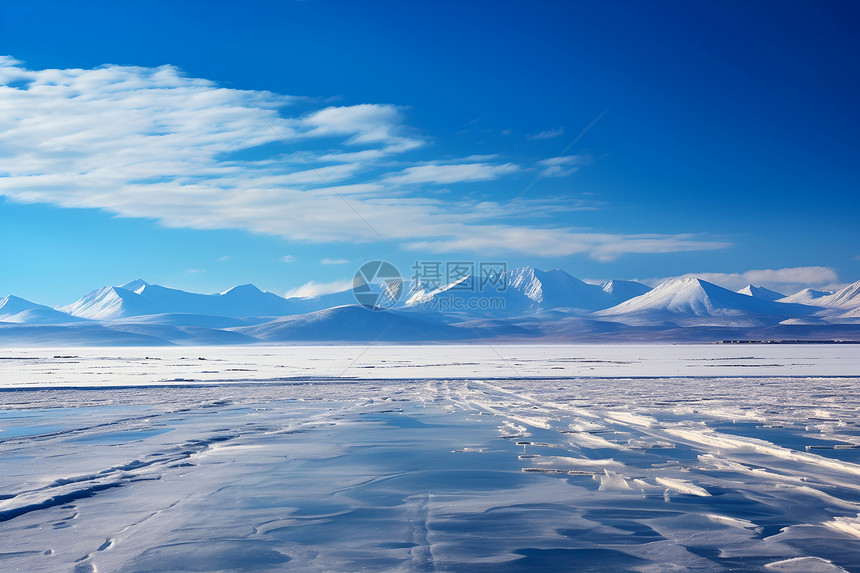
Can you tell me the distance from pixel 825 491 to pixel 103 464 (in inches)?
433

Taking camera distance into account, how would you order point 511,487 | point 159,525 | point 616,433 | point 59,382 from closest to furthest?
point 159,525
point 511,487
point 616,433
point 59,382

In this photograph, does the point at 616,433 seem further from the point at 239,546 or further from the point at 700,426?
the point at 239,546

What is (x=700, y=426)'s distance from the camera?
619 inches

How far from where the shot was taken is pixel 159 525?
7.81 m

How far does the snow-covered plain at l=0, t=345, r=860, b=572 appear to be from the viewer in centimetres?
686

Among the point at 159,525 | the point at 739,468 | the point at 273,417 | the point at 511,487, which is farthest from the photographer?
the point at 273,417

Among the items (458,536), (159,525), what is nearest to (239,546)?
(159,525)

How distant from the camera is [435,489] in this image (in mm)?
9711

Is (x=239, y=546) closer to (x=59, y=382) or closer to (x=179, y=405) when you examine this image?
(x=179, y=405)

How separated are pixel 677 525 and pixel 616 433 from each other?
7212 millimetres

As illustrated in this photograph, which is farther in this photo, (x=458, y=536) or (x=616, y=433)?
(x=616, y=433)

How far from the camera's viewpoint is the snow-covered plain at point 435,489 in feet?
22.5

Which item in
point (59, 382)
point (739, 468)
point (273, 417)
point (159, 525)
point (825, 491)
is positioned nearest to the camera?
point (159, 525)

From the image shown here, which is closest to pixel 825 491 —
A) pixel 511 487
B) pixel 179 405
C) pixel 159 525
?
pixel 511 487
